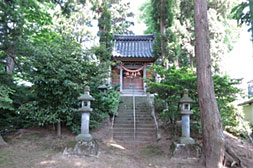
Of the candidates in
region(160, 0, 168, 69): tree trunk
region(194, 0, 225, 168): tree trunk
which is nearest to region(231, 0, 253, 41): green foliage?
region(194, 0, 225, 168): tree trunk

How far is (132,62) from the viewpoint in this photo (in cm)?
1525

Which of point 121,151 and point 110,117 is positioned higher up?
point 110,117

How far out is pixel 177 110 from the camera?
6949 mm

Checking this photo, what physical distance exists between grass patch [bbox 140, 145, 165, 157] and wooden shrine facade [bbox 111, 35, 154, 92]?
7.13 metres

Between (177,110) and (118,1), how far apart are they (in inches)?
758

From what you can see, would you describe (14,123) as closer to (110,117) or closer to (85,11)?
(110,117)

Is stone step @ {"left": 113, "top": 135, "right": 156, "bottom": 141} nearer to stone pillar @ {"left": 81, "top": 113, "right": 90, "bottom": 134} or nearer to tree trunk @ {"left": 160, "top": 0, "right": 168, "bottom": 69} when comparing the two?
stone pillar @ {"left": 81, "top": 113, "right": 90, "bottom": 134}

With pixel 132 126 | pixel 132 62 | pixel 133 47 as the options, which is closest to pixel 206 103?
pixel 132 126

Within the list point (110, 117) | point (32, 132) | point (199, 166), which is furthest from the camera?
point (110, 117)

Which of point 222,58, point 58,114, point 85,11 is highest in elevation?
point 85,11

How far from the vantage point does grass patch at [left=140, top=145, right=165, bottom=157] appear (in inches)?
251

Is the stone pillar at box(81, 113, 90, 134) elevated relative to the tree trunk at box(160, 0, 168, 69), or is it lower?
lower

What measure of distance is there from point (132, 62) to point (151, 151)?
30.9ft

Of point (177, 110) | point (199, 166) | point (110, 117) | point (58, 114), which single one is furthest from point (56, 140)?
point (199, 166)
